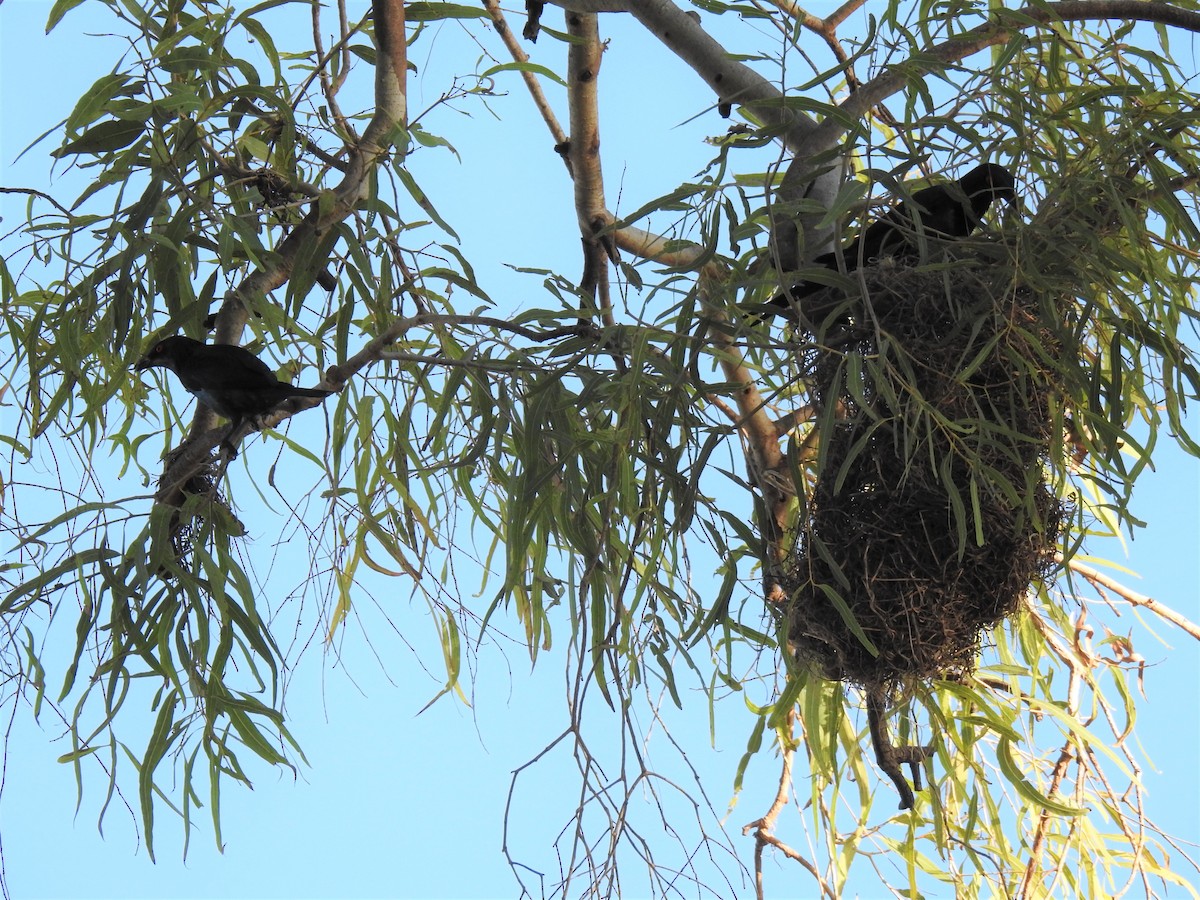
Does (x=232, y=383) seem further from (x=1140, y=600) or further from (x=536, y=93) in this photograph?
(x=1140, y=600)

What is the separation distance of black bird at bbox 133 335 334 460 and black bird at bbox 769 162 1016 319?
0.62 meters

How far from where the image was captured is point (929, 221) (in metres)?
1.60

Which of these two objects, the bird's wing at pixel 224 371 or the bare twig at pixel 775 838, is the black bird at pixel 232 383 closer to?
the bird's wing at pixel 224 371

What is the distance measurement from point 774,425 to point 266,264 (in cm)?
80

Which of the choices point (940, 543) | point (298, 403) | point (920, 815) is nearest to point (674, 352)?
point (940, 543)

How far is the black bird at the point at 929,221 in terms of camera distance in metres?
1.49

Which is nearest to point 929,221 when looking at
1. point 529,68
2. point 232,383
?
point 529,68

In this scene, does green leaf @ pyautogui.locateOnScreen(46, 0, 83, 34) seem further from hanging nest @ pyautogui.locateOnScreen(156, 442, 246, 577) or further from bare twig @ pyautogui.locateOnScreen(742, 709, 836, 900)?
bare twig @ pyautogui.locateOnScreen(742, 709, 836, 900)

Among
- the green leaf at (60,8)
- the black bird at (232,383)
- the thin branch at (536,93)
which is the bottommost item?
the black bird at (232,383)

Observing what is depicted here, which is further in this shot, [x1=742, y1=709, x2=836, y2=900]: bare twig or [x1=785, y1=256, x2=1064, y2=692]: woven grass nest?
[x1=742, y1=709, x2=836, y2=900]: bare twig

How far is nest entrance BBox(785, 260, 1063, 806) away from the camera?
1.41m

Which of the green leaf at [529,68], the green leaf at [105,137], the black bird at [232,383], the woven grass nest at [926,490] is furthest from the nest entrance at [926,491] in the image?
the green leaf at [105,137]

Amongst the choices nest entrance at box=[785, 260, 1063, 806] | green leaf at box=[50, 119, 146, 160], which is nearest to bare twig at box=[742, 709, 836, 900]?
nest entrance at box=[785, 260, 1063, 806]

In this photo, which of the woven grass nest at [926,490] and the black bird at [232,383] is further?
the black bird at [232,383]
